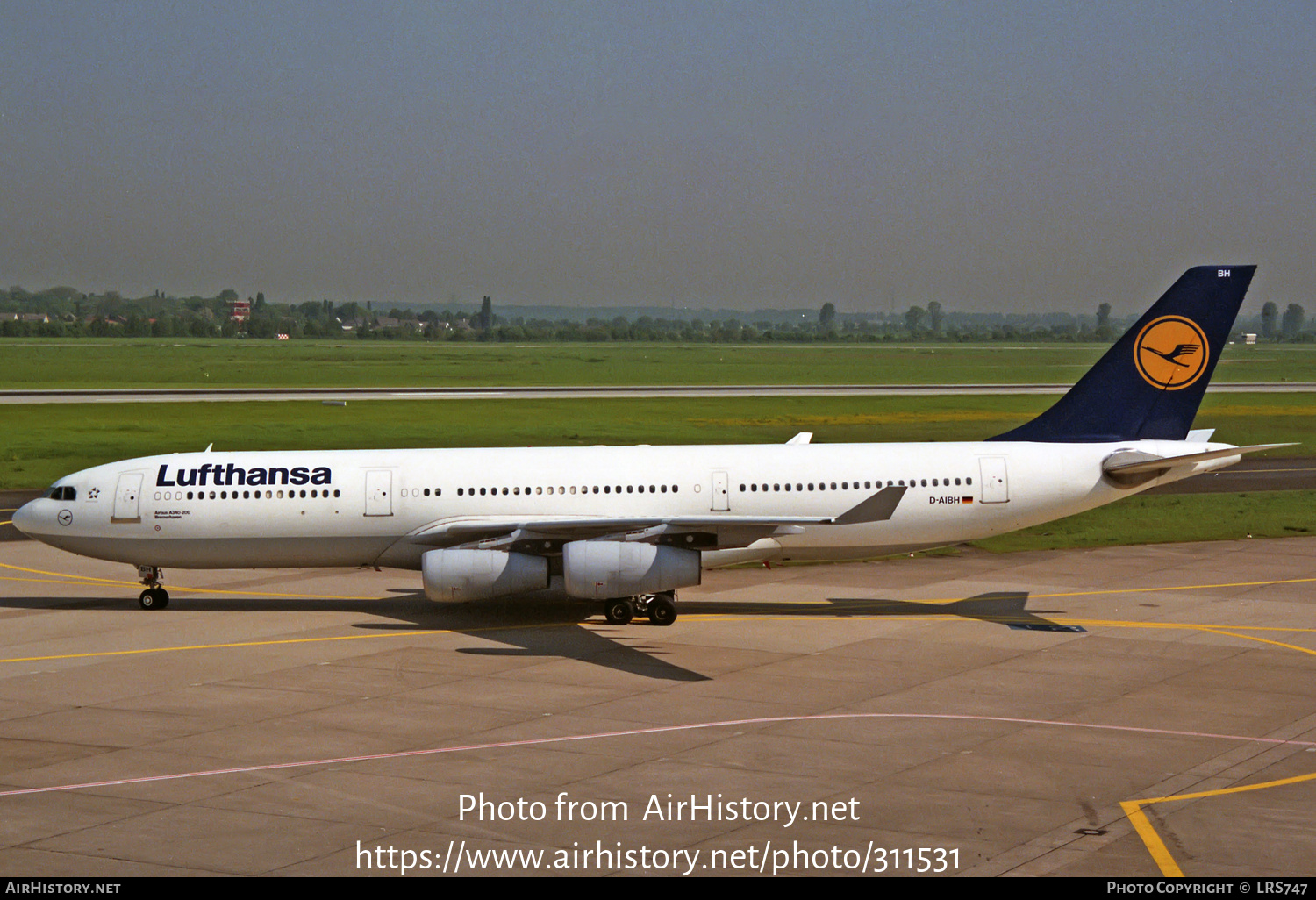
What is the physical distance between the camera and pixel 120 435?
75250 millimetres

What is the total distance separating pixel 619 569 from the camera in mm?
30547

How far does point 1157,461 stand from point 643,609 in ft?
43.1

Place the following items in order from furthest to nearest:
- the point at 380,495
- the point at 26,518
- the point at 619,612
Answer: the point at 26,518 < the point at 380,495 < the point at 619,612

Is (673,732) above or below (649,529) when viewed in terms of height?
below

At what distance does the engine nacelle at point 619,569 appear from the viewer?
30.5 m

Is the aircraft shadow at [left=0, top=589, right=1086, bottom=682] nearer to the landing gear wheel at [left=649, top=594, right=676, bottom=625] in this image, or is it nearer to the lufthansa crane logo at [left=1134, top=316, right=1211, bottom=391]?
the landing gear wheel at [left=649, top=594, right=676, bottom=625]

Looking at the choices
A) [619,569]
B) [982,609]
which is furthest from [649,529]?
[982,609]

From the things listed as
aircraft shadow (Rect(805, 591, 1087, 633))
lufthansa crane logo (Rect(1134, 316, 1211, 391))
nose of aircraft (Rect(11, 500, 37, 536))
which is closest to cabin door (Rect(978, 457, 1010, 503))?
aircraft shadow (Rect(805, 591, 1087, 633))

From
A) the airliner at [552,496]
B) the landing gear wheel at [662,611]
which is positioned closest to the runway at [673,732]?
the landing gear wheel at [662,611]

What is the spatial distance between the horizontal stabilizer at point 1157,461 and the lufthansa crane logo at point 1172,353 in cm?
255

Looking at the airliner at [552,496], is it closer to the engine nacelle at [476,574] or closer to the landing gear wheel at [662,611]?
the landing gear wheel at [662,611]

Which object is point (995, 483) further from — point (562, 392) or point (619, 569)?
point (562, 392)

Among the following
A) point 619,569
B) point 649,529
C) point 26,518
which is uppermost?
point 649,529
